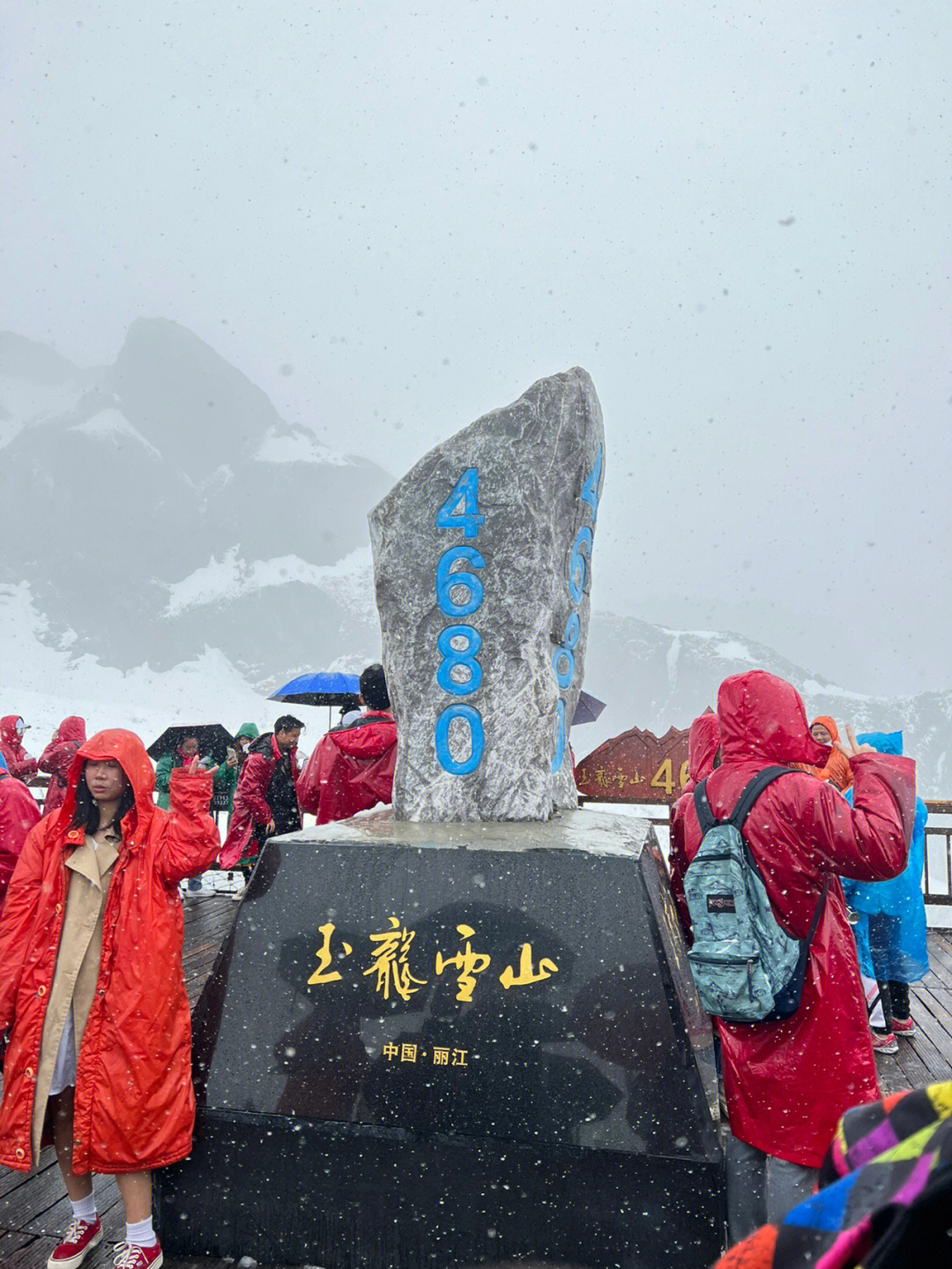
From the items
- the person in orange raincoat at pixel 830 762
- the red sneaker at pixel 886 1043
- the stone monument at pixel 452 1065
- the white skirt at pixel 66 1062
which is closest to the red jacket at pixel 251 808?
the stone monument at pixel 452 1065

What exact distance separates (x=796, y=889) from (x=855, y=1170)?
1.42 metres

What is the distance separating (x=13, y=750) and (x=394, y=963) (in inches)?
242

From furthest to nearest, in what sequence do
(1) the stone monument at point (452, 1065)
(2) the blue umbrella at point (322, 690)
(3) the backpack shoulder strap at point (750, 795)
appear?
(2) the blue umbrella at point (322, 690), (1) the stone monument at point (452, 1065), (3) the backpack shoulder strap at point (750, 795)

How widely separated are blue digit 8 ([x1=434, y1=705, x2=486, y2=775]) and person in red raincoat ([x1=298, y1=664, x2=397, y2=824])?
0.72 meters

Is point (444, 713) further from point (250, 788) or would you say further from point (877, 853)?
point (250, 788)

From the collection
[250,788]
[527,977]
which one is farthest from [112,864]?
[250,788]

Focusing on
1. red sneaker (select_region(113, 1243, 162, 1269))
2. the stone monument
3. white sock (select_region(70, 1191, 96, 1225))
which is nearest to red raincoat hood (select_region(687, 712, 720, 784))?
the stone monument

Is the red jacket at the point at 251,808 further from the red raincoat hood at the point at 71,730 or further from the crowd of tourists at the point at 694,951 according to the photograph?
the crowd of tourists at the point at 694,951

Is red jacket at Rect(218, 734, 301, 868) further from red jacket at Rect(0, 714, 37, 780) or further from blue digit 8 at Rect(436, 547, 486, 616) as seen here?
blue digit 8 at Rect(436, 547, 486, 616)

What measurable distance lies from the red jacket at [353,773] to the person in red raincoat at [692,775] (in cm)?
188

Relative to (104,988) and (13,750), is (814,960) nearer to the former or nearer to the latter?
(104,988)

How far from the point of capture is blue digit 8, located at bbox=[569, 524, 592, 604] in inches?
156

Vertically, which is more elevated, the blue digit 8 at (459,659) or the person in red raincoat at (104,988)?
the blue digit 8 at (459,659)

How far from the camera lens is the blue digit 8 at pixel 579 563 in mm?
3965
